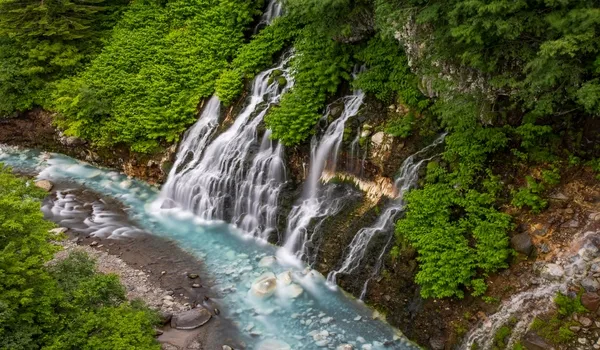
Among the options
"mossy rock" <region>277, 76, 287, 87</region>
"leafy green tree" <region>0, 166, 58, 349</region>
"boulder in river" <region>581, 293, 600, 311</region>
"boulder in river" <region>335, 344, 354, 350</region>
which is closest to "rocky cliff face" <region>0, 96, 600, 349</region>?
"boulder in river" <region>581, 293, 600, 311</region>

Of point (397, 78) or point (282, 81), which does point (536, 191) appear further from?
point (282, 81)

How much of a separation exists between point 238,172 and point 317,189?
2940 millimetres

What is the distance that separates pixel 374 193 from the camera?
12.2 m

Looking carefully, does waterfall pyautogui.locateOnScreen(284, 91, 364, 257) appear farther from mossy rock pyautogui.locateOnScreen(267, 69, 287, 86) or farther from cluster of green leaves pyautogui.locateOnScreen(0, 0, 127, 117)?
cluster of green leaves pyautogui.locateOnScreen(0, 0, 127, 117)

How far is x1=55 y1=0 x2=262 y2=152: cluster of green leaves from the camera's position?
17391mm

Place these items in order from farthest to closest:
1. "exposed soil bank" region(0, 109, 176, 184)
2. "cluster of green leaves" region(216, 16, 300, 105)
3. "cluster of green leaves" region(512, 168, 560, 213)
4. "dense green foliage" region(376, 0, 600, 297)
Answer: "exposed soil bank" region(0, 109, 176, 184) → "cluster of green leaves" region(216, 16, 300, 105) → "cluster of green leaves" region(512, 168, 560, 213) → "dense green foliage" region(376, 0, 600, 297)

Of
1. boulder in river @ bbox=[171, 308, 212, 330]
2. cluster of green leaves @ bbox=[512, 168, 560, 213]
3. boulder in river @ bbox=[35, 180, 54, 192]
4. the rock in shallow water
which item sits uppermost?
cluster of green leaves @ bbox=[512, 168, 560, 213]

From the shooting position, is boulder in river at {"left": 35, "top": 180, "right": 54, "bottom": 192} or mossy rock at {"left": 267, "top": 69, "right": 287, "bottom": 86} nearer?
mossy rock at {"left": 267, "top": 69, "right": 287, "bottom": 86}

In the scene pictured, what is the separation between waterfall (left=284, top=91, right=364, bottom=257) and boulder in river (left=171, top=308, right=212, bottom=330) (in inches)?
124

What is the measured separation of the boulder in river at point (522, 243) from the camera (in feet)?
30.1

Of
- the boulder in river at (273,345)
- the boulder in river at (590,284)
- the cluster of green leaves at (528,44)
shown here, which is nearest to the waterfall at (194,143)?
the boulder in river at (273,345)

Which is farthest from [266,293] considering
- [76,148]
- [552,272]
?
[76,148]

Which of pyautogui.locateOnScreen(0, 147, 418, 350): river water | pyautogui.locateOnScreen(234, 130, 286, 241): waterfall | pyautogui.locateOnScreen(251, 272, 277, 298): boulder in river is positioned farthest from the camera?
pyautogui.locateOnScreen(234, 130, 286, 241): waterfall

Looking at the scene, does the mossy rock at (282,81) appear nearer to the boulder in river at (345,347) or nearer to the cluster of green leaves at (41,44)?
the boulder in river at (345,347)
